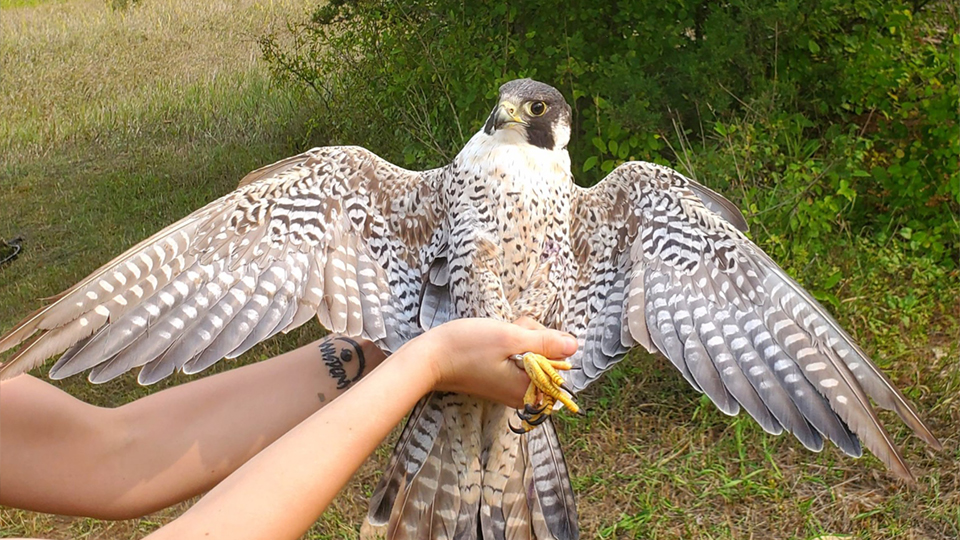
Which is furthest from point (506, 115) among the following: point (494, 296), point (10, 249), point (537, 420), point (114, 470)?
point (10, 249)

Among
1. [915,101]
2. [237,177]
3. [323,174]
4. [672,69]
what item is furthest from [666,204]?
[237,177]

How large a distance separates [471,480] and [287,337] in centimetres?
205

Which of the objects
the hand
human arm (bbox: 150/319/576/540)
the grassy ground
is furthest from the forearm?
the grassy ground

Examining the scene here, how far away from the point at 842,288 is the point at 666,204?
1.65 meters

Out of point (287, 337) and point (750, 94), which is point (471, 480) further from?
point (750, 94)

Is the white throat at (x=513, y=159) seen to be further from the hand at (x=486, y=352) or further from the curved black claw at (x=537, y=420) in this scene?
the curved black claw at (x=537, y=420)

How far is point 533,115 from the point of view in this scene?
2.51 m

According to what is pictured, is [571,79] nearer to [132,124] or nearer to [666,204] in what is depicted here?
[666,204]

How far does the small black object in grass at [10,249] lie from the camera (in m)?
5.16

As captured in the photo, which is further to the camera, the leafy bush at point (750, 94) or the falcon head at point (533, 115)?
the leafy bush at point (750, 94)

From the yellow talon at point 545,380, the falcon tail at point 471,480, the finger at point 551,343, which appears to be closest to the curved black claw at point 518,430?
the falcon tail at point 471,480

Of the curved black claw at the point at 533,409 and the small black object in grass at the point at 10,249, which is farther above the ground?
the curved black claw at the point at 533,409

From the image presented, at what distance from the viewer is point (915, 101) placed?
4.12 meters

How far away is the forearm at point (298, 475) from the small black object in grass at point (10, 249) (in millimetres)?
4470
